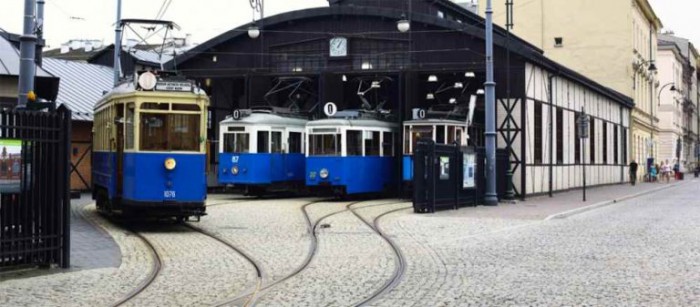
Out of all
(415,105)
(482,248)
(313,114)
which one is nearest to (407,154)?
(415,105)

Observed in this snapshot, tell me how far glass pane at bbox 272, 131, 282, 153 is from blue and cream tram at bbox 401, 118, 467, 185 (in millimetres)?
4415

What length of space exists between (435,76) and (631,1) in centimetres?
2923

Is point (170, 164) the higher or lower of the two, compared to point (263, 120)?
lower

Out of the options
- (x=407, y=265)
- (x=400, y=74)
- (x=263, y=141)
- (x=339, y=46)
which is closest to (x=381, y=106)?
(x=400, y=74)

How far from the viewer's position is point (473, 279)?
33.2 feet

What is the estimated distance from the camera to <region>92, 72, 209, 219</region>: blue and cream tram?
15.1 meters

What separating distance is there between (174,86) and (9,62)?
4.81 m

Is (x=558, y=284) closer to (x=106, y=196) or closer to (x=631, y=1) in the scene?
(x=106, y=196)

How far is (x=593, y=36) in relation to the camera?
→ 56312 mm

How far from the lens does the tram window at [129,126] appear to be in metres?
15.3

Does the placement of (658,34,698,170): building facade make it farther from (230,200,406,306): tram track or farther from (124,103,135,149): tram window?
(124,103,135,149): tram window

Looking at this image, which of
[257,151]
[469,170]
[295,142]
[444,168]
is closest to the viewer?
[444,168]

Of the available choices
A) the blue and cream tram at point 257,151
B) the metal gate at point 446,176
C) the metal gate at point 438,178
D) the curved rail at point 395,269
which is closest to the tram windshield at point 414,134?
the metal gate at point 446,176

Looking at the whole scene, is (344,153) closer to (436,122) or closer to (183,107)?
(436,122)
